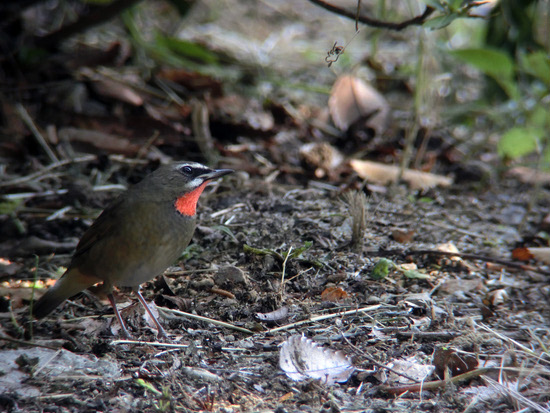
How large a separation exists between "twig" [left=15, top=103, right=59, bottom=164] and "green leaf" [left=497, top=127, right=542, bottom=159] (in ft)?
13.7

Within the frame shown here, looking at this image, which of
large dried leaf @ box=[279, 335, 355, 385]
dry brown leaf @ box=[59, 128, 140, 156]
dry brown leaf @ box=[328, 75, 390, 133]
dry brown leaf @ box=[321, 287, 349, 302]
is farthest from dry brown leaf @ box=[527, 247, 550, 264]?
dry brown leaf @ box=[59, 128, 140, 156]

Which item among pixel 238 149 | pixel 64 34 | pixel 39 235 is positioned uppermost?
pixel 64 34

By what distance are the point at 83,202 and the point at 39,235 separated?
19.5 inches

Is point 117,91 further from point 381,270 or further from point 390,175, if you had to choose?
point 381,270

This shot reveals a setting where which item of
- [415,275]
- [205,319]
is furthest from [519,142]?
[205,319]

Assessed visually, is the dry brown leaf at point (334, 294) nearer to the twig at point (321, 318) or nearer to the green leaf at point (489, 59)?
the twig at point (321, 318)

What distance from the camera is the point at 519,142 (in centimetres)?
531

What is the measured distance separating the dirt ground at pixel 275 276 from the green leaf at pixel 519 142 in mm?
556

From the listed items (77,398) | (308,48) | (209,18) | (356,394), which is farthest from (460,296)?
(209,18)

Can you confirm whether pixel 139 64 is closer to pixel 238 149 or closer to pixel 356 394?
pixel 238 149

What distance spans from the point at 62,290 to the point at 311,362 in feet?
5.50

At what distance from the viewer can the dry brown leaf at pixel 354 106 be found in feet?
22.0

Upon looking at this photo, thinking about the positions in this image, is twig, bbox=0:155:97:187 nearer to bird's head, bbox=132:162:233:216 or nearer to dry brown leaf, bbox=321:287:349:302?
bird's head, bbox=132:162:233:216

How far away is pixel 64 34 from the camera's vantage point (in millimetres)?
6828
